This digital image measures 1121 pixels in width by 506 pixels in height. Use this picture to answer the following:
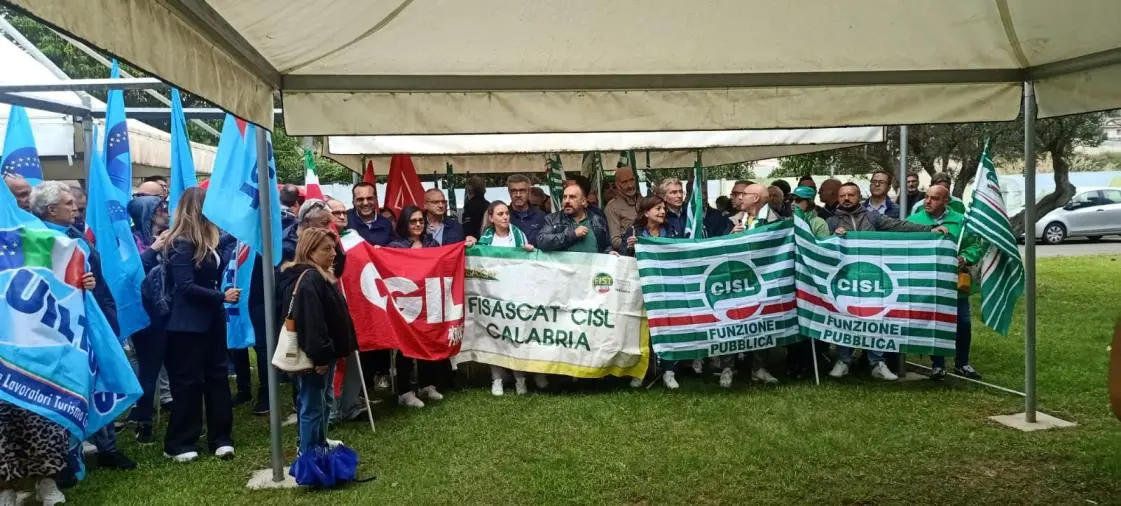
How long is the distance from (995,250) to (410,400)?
5.07 metres

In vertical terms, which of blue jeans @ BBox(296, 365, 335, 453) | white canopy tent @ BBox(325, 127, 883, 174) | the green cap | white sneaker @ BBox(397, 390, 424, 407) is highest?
white canopy tent @ BBox(325, 127, 883, 174)

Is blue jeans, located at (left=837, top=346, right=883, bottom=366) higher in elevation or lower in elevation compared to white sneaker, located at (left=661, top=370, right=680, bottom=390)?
higher

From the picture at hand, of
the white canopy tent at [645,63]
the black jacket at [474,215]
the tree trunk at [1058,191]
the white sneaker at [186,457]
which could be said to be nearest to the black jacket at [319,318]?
the white canopy tent at [645,63]

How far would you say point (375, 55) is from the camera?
3.97 meters

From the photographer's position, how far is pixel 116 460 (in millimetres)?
5578

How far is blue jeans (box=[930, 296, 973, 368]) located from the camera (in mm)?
7363

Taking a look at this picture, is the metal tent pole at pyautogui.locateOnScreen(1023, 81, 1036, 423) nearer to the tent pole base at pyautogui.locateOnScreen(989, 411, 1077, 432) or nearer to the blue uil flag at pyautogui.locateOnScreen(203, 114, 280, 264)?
the tent pole base at pyautogui.locateOnScreen(989, 411, 1077, 432)

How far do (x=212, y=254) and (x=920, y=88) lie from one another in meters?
4.80

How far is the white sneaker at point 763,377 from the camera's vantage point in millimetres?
7492

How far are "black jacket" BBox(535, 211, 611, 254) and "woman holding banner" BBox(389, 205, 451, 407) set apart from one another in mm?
1047

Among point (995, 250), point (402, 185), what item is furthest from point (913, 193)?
point (402, 185)

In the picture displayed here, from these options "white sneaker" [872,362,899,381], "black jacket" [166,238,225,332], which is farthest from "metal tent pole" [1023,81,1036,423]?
"black jacket" [166,238,225,332]

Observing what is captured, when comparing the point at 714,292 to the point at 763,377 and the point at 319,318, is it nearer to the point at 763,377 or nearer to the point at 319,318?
the point at 763,377

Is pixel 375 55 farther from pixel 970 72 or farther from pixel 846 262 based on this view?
pixel 846 262
